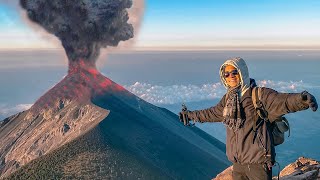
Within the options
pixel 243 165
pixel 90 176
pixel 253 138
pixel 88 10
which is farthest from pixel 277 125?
pixel 88 10

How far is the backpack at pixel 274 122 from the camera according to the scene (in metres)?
11.5

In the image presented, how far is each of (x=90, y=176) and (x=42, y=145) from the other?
41.5m

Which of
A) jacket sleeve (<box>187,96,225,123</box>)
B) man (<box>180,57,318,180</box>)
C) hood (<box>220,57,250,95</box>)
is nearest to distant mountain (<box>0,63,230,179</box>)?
jacket sleeve (<box>187,96,225,123</box>)

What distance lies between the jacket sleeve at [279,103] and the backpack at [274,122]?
0.12 m

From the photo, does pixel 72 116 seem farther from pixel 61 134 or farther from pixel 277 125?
pixel 277 125

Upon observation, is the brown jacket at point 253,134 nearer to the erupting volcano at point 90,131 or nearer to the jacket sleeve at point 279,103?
the jacket sleeve at point 279,103

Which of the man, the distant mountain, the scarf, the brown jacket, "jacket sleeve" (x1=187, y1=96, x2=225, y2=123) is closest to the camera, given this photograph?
the brown jacket

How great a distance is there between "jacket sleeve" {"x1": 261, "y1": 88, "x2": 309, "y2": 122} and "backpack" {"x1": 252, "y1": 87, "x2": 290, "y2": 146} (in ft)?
0.39

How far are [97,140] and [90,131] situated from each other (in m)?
5.36

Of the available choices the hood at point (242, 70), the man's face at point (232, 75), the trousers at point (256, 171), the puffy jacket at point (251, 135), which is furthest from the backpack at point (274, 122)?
the trousers at point (256, 171)

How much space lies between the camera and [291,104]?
34.8ft

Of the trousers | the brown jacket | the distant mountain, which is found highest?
the brown jacket

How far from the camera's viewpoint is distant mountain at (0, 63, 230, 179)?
3312 inches

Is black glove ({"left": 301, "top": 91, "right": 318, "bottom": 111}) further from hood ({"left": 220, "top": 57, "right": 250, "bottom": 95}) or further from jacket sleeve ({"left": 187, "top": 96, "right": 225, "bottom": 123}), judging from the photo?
jacket sleeve ({"left": 187, "top": 96, "right": 225, "bottom": 123})
